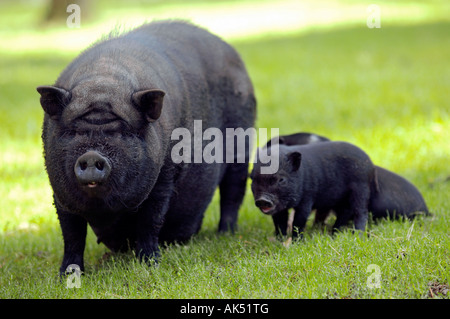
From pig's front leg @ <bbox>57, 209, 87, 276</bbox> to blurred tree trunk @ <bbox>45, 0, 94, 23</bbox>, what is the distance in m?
15.1

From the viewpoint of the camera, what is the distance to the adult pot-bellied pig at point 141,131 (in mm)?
4082

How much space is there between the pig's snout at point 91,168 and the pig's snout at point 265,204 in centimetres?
136

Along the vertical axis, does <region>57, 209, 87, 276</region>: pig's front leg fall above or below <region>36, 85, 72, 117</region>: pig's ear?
below

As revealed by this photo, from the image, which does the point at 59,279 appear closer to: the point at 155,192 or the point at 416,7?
the point at 155,192

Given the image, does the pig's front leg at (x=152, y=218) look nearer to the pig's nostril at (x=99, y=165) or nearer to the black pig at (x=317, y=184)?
the black pig at (x=317, y=184)

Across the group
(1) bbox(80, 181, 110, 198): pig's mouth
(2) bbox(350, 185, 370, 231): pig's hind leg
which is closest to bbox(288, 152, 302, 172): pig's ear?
(2) bbox(350, 185, 370, 231): pig's hind leg

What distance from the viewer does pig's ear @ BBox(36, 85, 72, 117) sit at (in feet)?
13.6

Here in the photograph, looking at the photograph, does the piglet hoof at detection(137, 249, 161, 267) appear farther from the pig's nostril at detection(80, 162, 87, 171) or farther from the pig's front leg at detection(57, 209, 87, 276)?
the pig's nostril at detection(80, 162, 87, 171)

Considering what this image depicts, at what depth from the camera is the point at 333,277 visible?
4188 millimetres

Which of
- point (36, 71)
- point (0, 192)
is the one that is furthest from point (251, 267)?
point (36, 71)

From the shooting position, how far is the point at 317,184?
5.19 meters

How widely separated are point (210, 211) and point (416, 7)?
15792 mm

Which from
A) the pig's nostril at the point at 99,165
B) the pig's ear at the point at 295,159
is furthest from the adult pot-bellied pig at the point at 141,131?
the pig's ear at the point at 295,159

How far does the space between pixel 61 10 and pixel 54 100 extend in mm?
15923
